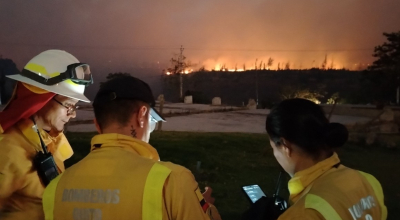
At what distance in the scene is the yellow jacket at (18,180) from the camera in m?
1.78

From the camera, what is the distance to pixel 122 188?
1.36 meters

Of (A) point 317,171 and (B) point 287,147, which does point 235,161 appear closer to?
(B) point 287,147

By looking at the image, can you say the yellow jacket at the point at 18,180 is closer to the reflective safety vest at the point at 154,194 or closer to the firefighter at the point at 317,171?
the reflective safety vest at the point at 154,194

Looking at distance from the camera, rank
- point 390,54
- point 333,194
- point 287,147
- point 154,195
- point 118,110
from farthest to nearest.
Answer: point 390,54 → point 287,147 → point 118,110 → point 333,194 → point 154,195

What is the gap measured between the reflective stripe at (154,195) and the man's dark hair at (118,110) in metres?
0.33

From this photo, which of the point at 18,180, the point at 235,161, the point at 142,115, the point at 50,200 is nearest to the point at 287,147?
the point at 142,115

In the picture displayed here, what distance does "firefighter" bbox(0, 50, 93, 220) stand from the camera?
5.98 ft

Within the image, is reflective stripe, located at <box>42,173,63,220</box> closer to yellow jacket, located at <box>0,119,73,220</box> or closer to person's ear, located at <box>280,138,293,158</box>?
yellow jacket, located at <box>0,119,73,220</box>

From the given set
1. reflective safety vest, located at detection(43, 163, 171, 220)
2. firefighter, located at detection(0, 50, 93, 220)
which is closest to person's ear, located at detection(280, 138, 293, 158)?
reflective safety vest, located at detection(43, 163, 171, 220)

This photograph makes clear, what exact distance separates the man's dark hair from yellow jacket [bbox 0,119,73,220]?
1.88 ft

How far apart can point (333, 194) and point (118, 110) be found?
3.07 ft

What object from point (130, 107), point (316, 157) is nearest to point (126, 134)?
point (130, 107)

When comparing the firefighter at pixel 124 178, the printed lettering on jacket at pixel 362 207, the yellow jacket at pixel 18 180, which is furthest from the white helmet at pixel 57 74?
the printed lettering on jacket at pixel 362 207

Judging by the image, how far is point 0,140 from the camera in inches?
72.7
